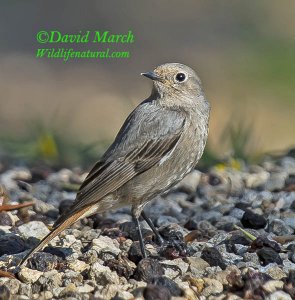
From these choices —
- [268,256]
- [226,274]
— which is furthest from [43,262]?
[268,256]

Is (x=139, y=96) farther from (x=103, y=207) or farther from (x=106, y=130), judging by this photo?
(x=103, y=207)

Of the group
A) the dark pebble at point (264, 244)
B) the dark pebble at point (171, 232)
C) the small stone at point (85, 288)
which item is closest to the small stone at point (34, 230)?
the dark pebble at point (171, 232)

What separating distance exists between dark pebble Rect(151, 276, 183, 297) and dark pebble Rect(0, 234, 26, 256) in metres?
1.51

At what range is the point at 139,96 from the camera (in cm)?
1708

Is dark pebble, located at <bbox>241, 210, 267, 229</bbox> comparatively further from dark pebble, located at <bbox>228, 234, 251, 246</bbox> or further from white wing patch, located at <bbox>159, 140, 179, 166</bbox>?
white wing patch, located at <bbox>159, 140, 179, 166</bbox>

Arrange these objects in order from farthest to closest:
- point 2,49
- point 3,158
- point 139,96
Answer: point 2,49
point 139,96
point 3,158

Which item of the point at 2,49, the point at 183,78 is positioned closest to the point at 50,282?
the point at 183,78

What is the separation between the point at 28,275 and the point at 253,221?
2.25 meters

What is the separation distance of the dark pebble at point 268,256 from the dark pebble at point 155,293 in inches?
44.3

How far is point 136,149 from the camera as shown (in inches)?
359

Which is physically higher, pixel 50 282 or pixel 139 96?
pixel 139 96

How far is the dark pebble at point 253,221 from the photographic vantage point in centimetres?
943

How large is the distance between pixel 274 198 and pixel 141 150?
1.86 meters

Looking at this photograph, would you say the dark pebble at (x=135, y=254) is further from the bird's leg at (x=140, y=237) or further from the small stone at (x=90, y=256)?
the small stone at (x=90, y=256)
